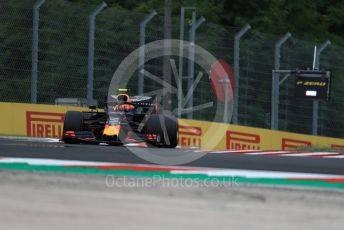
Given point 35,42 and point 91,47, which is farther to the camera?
point 91,47

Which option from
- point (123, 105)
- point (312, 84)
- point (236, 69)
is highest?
point (236, 69)

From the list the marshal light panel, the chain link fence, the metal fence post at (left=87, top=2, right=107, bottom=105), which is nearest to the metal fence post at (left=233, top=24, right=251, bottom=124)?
the chain link fence

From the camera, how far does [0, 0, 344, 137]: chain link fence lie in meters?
19.9

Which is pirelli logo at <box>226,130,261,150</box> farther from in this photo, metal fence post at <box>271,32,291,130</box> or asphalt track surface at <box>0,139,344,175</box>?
asphalt track surface at <box>0,139,344,175</box>

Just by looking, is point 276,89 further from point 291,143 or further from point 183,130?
point 183,130

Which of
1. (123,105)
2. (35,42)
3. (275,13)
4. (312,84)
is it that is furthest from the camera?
(275,13)

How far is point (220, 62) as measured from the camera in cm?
2148

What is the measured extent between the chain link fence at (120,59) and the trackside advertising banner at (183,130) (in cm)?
31

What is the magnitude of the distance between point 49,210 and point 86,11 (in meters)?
14.8

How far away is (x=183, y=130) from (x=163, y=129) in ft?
22.5

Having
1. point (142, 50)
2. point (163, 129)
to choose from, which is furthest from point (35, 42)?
point (163, 129)

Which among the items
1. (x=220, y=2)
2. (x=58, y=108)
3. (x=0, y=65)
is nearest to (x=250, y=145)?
(x=58, y=108)

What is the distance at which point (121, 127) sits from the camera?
45.1 ft

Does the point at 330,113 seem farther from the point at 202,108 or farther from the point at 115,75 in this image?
the point at 115,75
